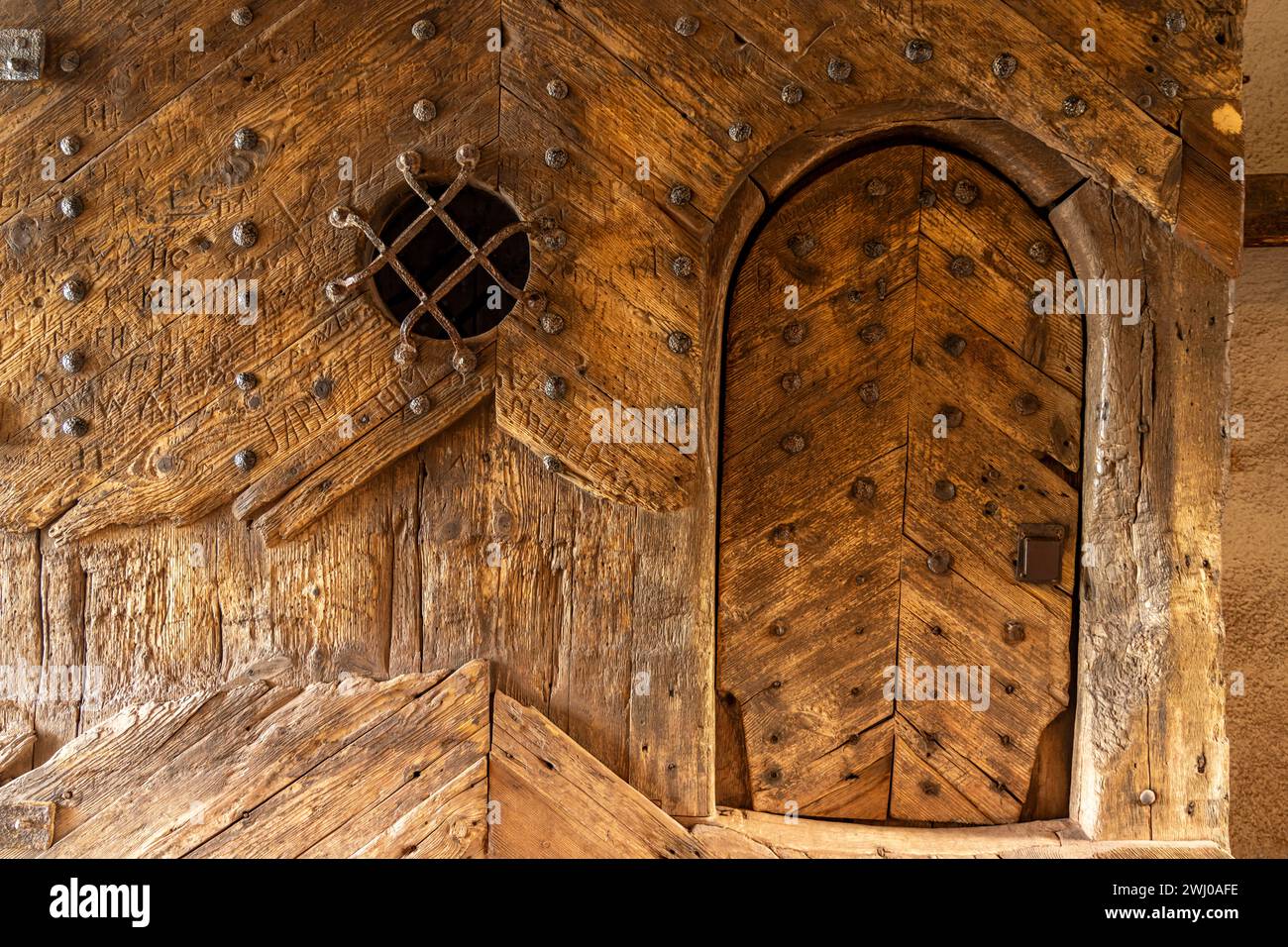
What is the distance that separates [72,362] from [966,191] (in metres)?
2.14

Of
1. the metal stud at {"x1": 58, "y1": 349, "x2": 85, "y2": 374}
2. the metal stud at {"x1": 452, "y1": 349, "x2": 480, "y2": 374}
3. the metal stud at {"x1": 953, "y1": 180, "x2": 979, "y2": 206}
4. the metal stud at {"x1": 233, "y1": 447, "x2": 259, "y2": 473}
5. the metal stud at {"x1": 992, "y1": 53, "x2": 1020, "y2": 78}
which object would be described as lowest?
the metal stud at {"x1": 233, "y1": 447, "x2": 259, "y2": 473}

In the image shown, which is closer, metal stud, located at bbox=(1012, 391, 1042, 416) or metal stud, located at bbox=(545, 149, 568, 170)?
metal stud, located at bbox=(545, 149, 568, 170)

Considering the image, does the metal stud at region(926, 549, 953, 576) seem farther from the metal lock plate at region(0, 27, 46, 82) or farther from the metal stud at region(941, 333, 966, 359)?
the metal lock plate at region(0, 27, 46, 82)

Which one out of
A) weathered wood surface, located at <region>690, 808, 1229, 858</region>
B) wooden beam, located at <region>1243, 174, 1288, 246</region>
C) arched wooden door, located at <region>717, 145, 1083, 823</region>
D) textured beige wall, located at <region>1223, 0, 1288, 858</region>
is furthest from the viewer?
textured beige wall, located at <region>1223, 0, 1288, 858</region>

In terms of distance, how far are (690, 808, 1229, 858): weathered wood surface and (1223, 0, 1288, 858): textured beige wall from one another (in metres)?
0.87

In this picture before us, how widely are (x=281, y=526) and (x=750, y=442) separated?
1.13m

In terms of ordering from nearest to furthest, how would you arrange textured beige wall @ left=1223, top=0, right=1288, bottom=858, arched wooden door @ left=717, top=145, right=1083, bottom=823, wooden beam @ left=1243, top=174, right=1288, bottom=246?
arched wooden door @ left=717, top=145, right=1083, bottom=823 → wooden beam @ left=1243, top=174, right=1288, bottom=246 → textured beige wall @ left=1223, top=0, right=1288, bottom=858

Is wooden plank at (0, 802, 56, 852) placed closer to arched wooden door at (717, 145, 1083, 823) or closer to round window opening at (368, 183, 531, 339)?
round window opening at (368, 183, 531, 339)

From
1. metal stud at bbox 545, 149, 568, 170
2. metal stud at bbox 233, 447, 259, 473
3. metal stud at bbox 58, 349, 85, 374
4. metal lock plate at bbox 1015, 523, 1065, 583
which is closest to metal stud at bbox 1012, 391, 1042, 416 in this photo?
metal lock plate at bbox 1015, 523, 1065, 583

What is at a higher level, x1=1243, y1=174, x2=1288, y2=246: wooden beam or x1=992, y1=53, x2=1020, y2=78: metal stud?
x1=992, y1=53, x2=1020, y2=78: metal stud

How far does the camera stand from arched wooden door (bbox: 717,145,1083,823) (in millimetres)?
2389

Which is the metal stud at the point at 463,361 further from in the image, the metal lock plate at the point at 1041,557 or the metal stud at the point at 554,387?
the metal lock plate at the point at 1041,557

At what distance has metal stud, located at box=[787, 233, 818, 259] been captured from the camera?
7.75 feet

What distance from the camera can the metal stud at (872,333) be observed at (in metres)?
2.40
